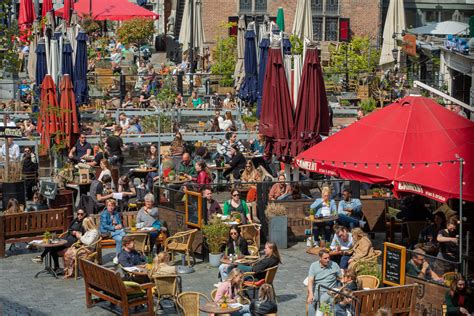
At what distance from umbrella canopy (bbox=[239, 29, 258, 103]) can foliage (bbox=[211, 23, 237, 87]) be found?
6.80 m

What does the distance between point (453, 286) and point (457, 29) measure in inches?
1264

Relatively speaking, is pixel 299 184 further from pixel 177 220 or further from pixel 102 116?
pixel 102 116

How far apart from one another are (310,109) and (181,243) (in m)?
4.83

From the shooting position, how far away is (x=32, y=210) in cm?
2311

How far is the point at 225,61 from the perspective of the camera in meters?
44.3

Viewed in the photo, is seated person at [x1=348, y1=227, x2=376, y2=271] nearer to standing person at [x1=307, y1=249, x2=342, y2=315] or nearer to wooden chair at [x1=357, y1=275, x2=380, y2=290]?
wooden chair at [x1=357, y1=275, x2=380, y2=290]

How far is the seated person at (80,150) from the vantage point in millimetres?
28312

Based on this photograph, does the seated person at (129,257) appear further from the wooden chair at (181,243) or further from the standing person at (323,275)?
the standing person at (323,275)

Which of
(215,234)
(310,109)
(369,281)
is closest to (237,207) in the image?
(215,234)

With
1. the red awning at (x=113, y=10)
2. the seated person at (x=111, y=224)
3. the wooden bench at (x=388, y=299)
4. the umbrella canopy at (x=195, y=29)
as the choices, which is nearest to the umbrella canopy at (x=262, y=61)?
the umbrella canopy at (x=195, y=29)

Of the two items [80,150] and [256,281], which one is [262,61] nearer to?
[80,150]

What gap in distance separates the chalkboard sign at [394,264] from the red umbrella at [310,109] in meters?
6.59

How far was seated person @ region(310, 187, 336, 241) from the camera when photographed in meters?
22.4

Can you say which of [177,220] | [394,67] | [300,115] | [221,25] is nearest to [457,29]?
[394,67]
